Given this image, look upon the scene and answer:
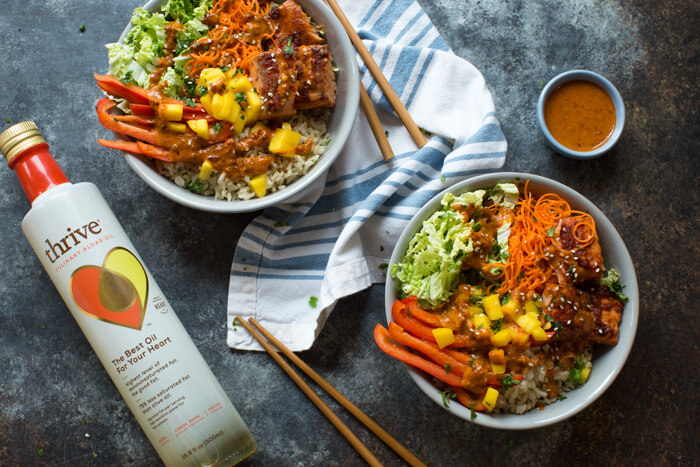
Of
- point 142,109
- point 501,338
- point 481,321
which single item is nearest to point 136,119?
point 142,109

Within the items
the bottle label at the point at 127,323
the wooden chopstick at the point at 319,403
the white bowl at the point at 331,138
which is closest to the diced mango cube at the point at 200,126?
the white bowl at the point at 331,138

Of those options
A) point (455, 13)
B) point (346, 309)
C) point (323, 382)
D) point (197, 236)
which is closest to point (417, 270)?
point (346, 309)

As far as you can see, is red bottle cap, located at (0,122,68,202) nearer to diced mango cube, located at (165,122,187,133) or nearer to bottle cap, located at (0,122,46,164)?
bottle cap, located at (0,122,46,164)

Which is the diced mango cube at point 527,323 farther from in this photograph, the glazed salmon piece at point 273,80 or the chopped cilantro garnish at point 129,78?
the chopped cilantro garnish at point 129,78

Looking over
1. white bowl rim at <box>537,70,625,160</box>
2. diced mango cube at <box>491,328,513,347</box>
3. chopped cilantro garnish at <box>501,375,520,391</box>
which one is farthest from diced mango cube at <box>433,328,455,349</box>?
white bowl rim at <box>537,70,625,160</box>

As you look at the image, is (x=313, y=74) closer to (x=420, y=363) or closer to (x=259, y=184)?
(x=259, y=184)

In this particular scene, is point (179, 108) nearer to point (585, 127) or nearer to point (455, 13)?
point (455, 13)
